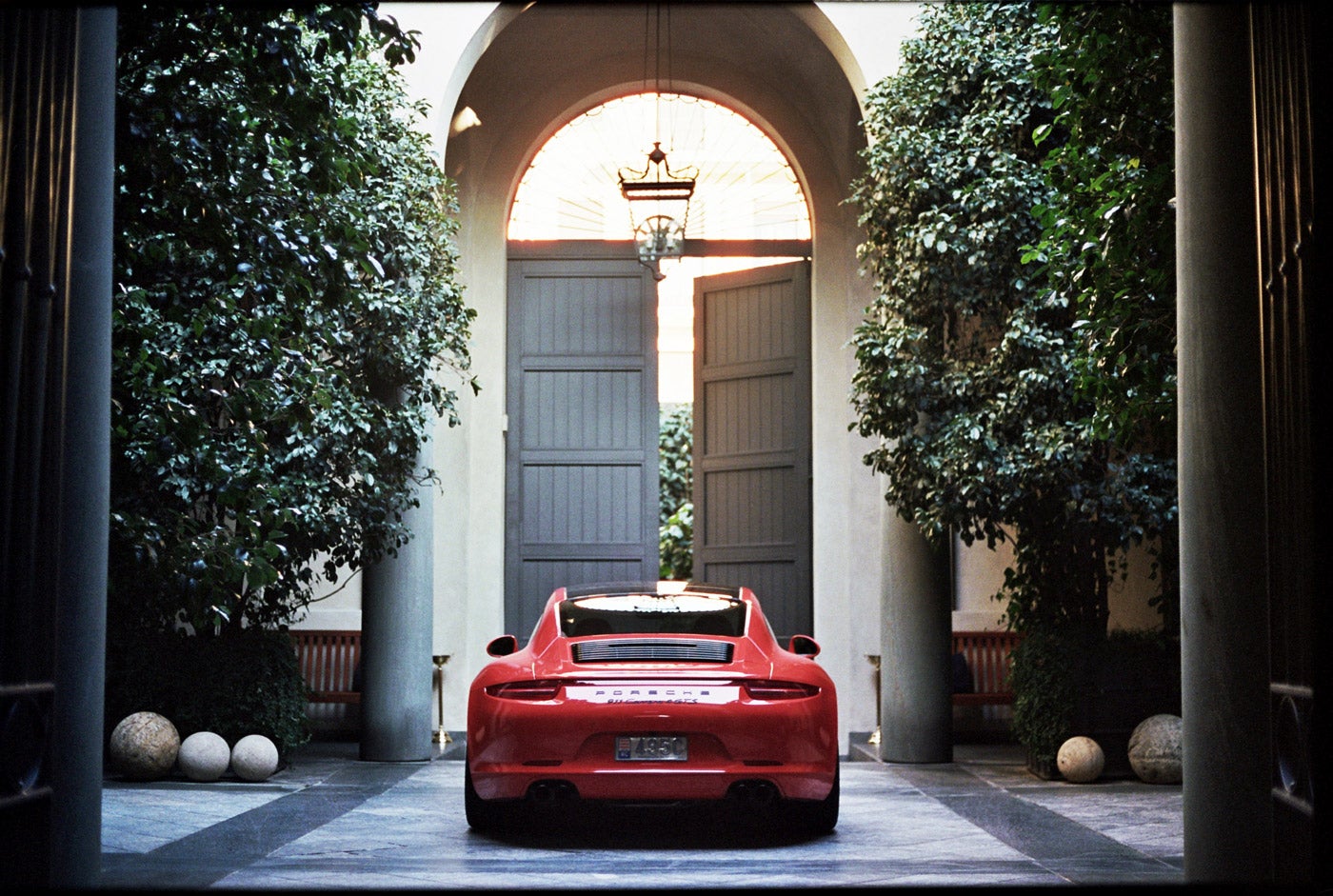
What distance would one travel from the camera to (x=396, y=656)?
13586mm

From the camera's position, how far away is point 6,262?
189 inches

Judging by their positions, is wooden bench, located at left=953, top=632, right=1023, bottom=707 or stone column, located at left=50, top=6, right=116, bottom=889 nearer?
stone column, located at left=50, top=6, right=116, bottom=889

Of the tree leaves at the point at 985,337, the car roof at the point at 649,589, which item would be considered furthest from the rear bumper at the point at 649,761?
the tree leaves at the point at 985,337

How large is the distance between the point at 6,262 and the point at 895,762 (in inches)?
410

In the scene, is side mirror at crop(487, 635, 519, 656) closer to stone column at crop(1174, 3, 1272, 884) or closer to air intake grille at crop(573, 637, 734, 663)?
air intake grille at crop(573, 637, 734, 663)

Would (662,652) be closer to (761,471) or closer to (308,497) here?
(308,497)

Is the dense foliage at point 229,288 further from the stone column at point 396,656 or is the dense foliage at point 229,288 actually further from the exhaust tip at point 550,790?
the exhaust tip at point 550,790

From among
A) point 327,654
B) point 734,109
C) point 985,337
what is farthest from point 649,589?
point 734,109

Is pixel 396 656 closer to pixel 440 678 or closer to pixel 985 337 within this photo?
pixel 440 678

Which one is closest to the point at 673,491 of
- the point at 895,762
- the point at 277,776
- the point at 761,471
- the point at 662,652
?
the point at 761,471

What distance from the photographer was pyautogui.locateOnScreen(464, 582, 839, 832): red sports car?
25.7 ft

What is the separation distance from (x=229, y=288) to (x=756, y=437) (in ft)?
30.9

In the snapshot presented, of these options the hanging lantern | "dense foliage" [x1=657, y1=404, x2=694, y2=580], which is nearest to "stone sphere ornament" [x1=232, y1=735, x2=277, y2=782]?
the hanging lantern

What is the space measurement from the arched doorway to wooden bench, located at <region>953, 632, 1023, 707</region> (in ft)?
6.45
